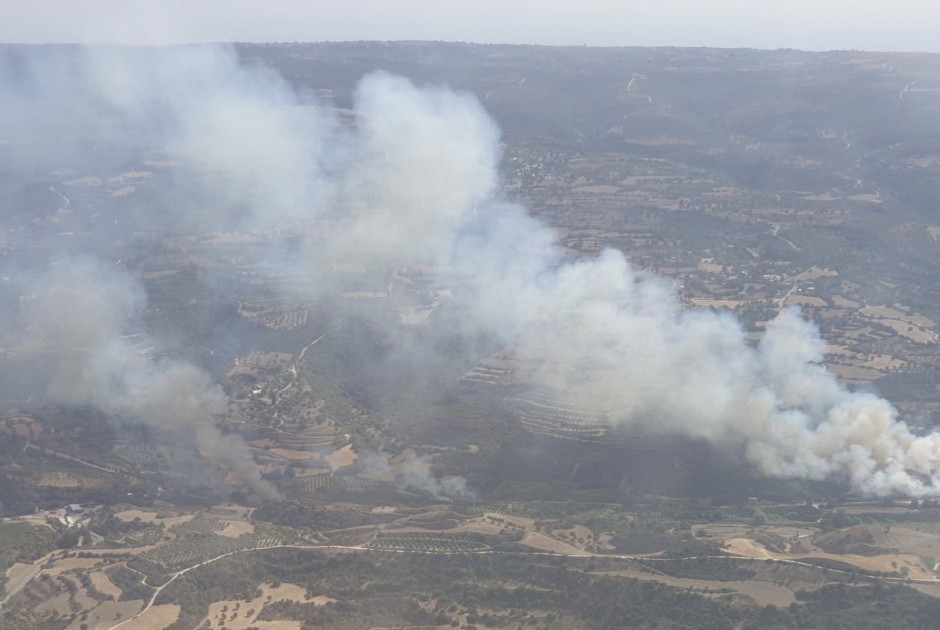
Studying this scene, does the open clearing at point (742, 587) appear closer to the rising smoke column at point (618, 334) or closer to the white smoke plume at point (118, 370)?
the rising smoke column at point (618, 334)

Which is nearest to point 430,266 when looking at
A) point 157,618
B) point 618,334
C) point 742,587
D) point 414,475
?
point 618,334

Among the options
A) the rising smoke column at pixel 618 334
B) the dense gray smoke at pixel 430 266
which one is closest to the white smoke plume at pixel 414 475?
the dense gray smoke at pixel 430 266

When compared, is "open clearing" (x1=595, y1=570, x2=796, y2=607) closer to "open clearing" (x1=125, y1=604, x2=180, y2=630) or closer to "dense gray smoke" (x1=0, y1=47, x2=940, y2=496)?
"dense gray smoke" (x1=0, y1=47, x2=940, y2=496)

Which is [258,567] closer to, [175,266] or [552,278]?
[552,278]

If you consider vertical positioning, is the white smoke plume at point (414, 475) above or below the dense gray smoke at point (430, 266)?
below

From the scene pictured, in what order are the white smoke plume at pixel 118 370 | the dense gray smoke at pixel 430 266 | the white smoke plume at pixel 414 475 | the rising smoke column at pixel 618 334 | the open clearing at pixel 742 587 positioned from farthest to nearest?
the white smoke plume at pixel 118 370 < the dense gray smoke at pixel 430 266 < the rising smoke column at pixel 618 334 < the white smoke plume at pixel 414 475 < the open clearing at pixel 742 587
